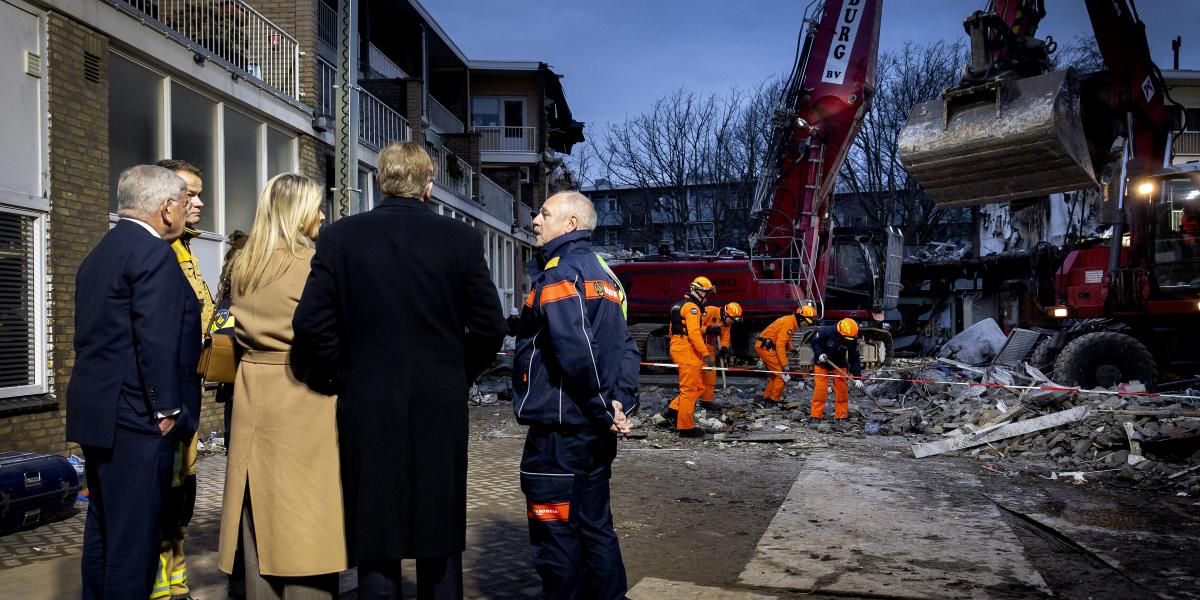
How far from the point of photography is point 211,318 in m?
4.50

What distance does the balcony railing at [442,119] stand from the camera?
28.7 m

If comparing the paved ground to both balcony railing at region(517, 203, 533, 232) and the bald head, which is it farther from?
balcony railing at region(517, 203, 533, 232)

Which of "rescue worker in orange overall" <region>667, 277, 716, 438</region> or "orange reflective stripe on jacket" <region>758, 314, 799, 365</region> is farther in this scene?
"orange reflective stripe on jacket" <region>758, 314, 799, 365</region>

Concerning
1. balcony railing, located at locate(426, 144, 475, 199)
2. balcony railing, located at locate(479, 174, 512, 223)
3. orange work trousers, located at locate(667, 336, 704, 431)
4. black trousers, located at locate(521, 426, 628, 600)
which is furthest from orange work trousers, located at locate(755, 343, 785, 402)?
balcony railing, located at locate(479, 174, 512, 223)

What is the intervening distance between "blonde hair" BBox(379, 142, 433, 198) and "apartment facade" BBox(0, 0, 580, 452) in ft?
19.8

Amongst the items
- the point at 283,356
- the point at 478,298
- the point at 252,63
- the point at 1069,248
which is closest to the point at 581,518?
the point at 478,298

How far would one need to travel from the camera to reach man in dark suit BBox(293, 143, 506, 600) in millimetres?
3219

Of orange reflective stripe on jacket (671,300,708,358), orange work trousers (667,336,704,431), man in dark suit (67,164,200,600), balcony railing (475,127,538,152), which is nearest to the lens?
man in dark suit (67,164,200,600)

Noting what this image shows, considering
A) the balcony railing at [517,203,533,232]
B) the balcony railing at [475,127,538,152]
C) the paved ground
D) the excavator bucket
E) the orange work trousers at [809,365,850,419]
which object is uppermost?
the balcony railing at [475,127,538,152]

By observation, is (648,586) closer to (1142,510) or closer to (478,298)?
(478,298)

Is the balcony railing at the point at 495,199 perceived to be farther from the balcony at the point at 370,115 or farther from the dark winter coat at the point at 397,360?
the dark winter coat at the point at 397,360

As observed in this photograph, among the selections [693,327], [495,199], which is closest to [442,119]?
[495,199]

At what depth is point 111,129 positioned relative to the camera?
961 cm

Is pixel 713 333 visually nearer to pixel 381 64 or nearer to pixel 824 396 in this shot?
pixel 824 396
